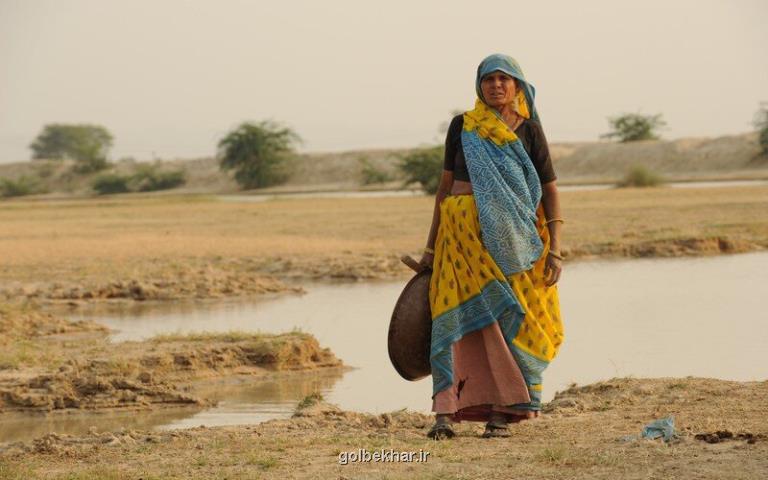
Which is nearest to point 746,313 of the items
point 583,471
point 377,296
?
point 377,296

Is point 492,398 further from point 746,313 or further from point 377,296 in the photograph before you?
point 377,296

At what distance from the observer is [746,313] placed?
445 inches

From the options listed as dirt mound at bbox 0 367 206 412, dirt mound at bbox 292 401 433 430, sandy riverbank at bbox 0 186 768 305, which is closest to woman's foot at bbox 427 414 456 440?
dirt mound at bbox 292 401 433 430

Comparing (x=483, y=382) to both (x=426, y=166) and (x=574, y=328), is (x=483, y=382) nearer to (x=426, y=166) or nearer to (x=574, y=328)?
(x=574, y=328)

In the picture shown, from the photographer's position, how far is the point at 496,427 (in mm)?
5637

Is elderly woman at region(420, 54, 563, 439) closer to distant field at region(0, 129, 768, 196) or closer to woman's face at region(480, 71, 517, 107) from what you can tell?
woman's face at region(480, 71, 517, 107)

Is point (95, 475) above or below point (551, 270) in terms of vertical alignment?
below

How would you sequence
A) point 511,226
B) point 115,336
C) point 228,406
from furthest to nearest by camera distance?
point 115,336, point 228,406, point 511,226

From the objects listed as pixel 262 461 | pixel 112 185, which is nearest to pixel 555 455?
pixel 262 461

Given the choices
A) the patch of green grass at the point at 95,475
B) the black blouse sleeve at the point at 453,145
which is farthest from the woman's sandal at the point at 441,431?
the patch of green grass at the point at 95,475

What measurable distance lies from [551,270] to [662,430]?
88 centimetres

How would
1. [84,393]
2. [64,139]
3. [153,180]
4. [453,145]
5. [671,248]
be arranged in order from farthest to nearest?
[64,139]
[153,180]
[671,248]
[84,393]
[453,145]

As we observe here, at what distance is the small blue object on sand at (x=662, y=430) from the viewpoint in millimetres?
5287

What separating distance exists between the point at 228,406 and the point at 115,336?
10.5ft
